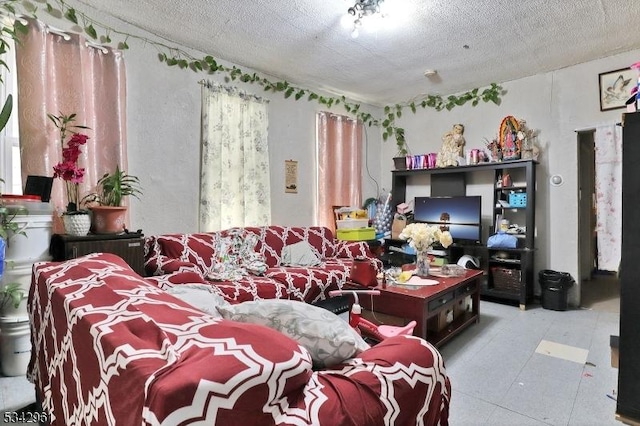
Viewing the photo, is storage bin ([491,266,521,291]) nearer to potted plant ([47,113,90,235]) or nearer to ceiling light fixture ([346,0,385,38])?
ceiling light fixture ([346,0,385,38])

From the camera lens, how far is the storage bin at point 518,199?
3.77 m

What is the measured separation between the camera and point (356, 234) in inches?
169

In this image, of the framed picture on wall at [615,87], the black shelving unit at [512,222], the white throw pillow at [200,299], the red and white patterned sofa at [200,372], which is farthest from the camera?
the black shelving unit at [512,222]

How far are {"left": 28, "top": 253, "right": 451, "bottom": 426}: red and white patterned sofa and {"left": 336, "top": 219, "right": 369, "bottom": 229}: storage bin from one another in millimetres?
3275

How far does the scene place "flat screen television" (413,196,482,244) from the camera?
4008 mm

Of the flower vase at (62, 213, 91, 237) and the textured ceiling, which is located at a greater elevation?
the textured ceiling

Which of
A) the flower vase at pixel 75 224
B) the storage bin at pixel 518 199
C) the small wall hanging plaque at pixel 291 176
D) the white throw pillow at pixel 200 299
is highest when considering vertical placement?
the small wall hanging plaque at pixel 291 176

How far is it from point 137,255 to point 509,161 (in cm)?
377


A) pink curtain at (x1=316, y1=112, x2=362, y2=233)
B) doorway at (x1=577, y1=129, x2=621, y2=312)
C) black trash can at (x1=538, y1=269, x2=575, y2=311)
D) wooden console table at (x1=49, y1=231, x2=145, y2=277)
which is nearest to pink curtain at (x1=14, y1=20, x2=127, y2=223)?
wooden console table at (x1=49, y1=231, x2=145, y2=277)

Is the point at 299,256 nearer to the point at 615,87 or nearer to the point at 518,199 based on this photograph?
the point at 518,199

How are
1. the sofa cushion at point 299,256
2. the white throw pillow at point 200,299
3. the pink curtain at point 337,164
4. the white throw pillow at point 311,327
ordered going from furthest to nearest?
the pink curtain at point 337,164 → the sofa cushion at point 299,256 → the white throw pillow at point 200,299 → the white throw pillow at point 311,327

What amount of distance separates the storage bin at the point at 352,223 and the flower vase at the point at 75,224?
279 cm

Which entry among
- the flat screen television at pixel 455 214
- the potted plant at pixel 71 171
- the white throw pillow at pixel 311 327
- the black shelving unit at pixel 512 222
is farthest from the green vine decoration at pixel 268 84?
the white throw pillow at pixel 311 327

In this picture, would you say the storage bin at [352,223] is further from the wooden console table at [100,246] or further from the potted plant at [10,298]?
the potted plant at [10,298]
